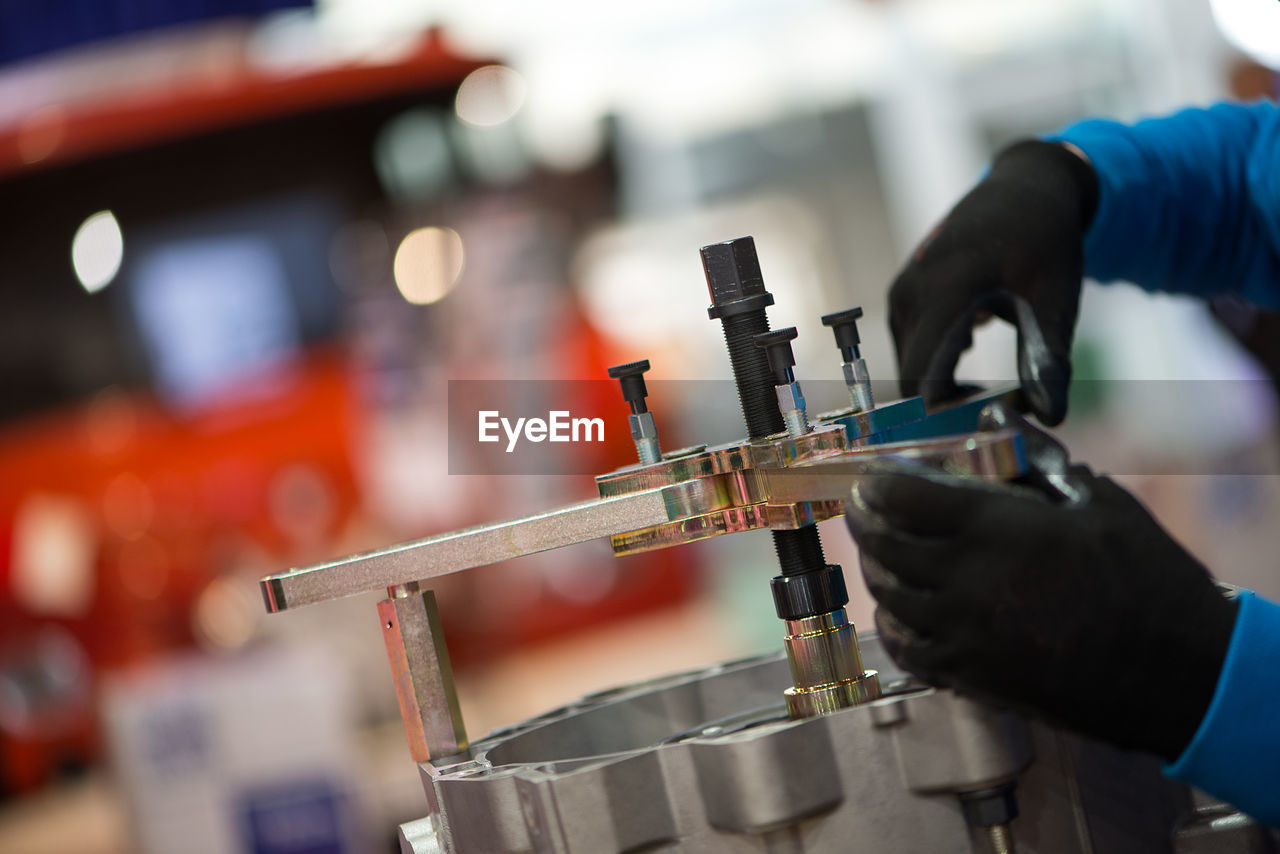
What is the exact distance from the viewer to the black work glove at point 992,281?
992 mm

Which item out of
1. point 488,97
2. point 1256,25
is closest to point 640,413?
point 1256,25

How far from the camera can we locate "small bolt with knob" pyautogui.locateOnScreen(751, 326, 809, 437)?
71cm

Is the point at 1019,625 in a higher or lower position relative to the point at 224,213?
lower

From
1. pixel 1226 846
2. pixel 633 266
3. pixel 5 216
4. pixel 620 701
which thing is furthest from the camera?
pixel 633 266

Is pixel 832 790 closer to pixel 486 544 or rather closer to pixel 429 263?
pixel 486 544

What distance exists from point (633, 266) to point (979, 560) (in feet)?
18.6

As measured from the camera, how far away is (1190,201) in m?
1.24

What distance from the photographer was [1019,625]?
1.93 ft

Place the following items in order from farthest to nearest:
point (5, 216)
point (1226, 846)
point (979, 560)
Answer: point (5, 216) < point (1226, 846) < point (979, 560)

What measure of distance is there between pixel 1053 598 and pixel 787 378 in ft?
0.67

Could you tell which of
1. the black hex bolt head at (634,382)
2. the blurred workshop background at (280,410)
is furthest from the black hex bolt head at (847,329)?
the blurred workshop background at (280,410)

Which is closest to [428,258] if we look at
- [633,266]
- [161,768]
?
[161,768]

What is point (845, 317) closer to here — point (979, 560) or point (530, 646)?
point (979, 560)

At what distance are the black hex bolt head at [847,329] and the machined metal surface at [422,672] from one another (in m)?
0.30
